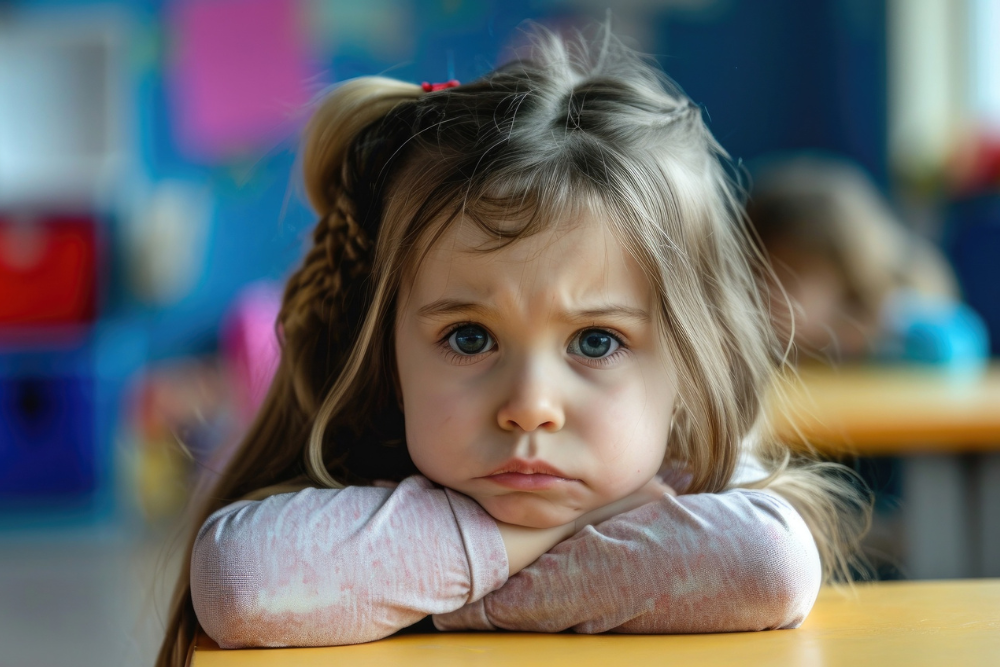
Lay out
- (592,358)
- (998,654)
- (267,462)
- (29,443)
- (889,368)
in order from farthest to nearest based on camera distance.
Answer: (29,443)
(889,368)
(267,462)
(592,358)
(998,654)

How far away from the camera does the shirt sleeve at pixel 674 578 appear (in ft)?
1.93

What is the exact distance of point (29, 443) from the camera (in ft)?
11.0

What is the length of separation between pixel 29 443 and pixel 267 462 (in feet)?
9.69

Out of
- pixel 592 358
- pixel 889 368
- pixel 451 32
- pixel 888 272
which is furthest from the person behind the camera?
pixel 451 32

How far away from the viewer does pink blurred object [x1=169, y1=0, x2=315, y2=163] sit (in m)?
3.89

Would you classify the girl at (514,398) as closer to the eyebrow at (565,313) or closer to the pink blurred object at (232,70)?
the eyebrow at (565,313)

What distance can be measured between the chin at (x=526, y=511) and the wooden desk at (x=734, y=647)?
0.07 m

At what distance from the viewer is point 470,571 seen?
0.61 metres

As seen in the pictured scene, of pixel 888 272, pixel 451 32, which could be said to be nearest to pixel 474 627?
pixel 888 272

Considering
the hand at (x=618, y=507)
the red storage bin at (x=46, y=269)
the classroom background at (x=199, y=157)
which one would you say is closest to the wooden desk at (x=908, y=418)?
the hand at (x=618, y=507)

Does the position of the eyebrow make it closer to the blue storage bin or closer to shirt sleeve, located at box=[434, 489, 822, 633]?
shirt sleeve, located at box=[434, 489, 822, 633]

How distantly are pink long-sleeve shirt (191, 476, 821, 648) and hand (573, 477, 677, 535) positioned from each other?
2 centimetres

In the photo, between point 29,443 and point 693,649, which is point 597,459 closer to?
point 693,649

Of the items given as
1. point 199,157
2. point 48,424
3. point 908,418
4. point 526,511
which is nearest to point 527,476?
point 526,511
